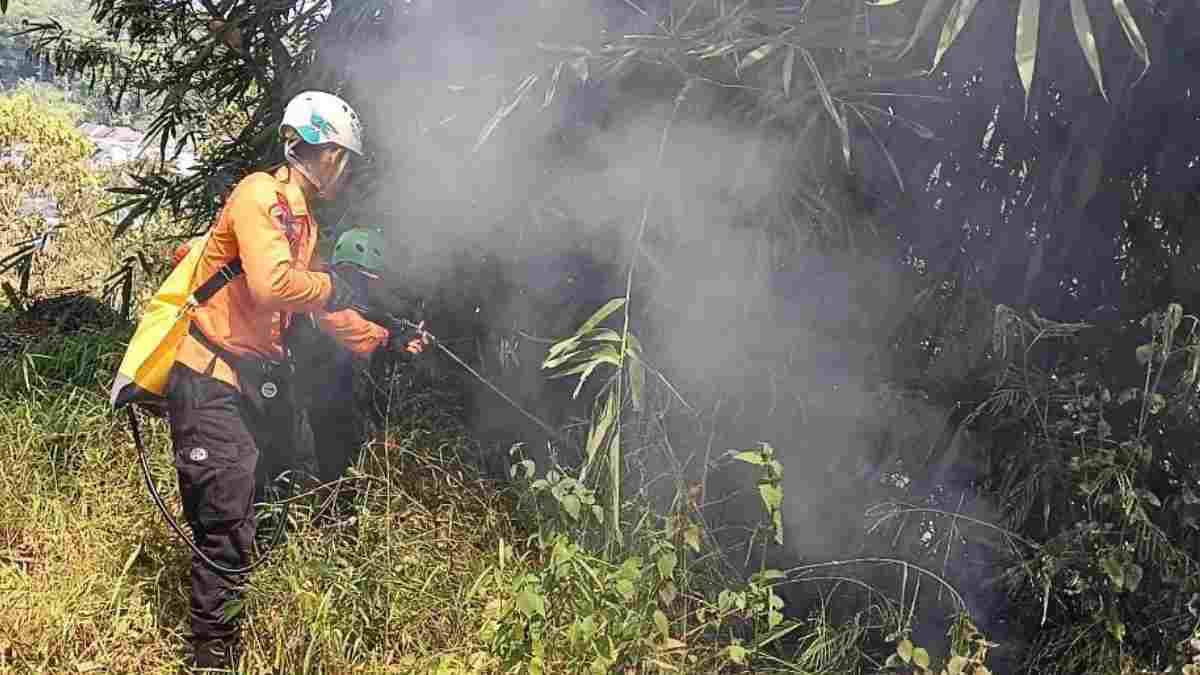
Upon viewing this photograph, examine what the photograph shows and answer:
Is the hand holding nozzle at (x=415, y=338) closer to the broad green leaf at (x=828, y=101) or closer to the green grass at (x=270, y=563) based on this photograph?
the green grass at (x=270, y=563)

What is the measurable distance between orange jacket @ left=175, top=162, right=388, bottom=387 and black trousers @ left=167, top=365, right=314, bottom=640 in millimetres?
63

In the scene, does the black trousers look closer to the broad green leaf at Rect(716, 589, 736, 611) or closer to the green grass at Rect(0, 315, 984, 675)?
the green grass at Rect(0, 315, 984, 675)

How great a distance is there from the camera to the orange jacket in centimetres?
252

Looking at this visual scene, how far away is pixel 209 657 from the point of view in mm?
2756

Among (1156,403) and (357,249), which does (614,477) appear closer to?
(357,249)

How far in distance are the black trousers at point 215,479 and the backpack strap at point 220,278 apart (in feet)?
0.65

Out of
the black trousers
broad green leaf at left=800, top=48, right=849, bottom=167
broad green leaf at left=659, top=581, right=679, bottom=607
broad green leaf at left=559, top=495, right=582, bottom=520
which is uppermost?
broad green leaf at left=800, top=48, right=849, bottom=167

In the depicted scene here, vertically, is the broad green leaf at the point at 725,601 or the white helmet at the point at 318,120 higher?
the white helmet at the point at 318,120

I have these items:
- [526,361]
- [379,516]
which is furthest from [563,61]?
[379,516]

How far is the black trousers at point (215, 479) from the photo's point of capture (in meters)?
2.66

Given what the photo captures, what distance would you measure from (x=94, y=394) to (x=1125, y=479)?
3.42 metres

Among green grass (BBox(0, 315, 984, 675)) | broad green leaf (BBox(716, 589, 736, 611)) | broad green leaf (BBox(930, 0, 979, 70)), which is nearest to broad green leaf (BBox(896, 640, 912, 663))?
green grass (BBox(0, 315, 984, 675))

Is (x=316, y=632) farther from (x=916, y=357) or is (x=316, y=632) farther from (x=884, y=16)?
(x=884, y=16)

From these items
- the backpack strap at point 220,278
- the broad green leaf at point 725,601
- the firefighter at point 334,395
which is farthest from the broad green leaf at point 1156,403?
the firefighter at point 334,395
